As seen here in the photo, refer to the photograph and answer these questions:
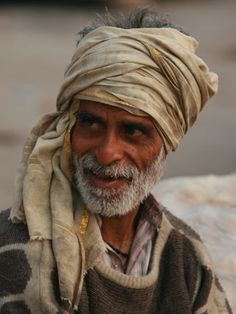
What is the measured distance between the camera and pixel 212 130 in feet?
32.6

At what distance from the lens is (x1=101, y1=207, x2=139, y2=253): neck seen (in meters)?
3.49

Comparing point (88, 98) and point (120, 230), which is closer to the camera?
point (88, 98)

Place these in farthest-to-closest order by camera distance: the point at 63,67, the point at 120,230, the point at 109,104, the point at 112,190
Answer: the point at 63,67
the point at 120,230
the point at 112,190
the point at 109,104

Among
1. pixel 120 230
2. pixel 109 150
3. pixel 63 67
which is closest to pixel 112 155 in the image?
pixel 109 150

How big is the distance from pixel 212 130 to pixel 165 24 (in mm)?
6577

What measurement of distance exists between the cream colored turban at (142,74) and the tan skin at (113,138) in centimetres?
4

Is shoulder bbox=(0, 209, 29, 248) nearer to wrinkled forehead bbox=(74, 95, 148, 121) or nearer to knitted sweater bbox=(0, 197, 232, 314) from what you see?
knitted sweater bbox=(0, 197, 232, 314)

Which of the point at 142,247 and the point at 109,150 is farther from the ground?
the point at 109,150

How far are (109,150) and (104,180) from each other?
134 millimetres

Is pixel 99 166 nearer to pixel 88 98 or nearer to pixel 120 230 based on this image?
pixel 88 98

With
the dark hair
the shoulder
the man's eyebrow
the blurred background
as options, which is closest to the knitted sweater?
the shoulder

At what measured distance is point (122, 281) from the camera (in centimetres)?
337

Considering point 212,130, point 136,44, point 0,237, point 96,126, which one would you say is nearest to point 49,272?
point 0,237

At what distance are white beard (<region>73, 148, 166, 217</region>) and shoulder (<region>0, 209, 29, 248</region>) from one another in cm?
22
